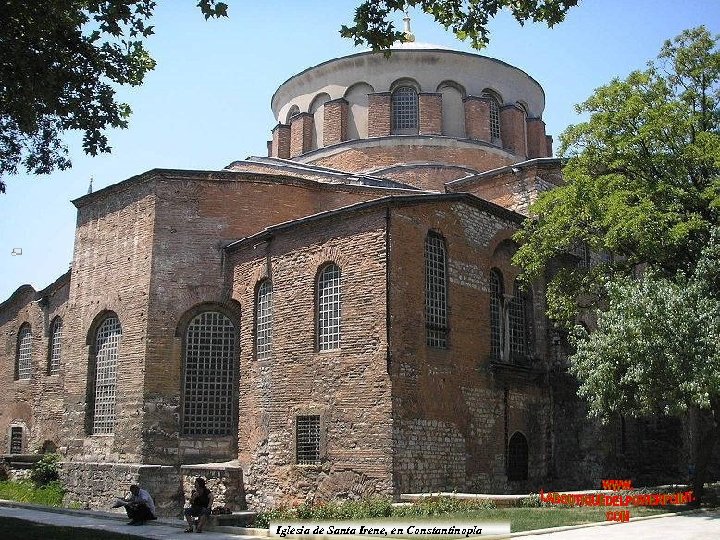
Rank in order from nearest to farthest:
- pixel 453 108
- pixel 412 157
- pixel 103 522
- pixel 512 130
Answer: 1. pixel 103 522
2. pixel 412 157
3. pixel 453 108
4. pixel 512 130

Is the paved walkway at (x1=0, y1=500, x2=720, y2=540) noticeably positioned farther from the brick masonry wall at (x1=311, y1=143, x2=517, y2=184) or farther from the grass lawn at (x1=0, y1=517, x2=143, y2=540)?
the brick masonry wall at (x1=311, y1=143, x2=517, y2=184)

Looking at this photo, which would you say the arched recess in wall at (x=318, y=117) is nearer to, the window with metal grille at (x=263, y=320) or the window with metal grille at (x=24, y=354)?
the window with metal grille at (x=263, y=320)

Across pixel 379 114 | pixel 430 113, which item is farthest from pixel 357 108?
pixel 430 113

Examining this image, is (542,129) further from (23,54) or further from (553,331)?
(23,54)

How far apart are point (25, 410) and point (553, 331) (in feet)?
59.2

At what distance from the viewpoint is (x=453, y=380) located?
16.7 m

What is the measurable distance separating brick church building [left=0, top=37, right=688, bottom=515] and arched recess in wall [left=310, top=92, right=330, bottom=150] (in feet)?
12.2

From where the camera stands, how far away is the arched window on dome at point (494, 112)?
28406 millimetres

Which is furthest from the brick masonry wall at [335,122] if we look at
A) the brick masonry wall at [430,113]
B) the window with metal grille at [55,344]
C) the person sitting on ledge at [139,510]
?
the person sitting on ledge at [139,510]

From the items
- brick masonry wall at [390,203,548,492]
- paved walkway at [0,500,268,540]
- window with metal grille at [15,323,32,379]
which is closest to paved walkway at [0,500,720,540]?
paved walkway at [0,500,268,540]

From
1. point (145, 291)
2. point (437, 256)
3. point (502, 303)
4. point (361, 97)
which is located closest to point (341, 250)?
point (437, 256)

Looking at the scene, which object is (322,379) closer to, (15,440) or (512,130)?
(512,130)

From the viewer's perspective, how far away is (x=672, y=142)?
52.6 ft

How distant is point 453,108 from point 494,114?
1.72 meters
